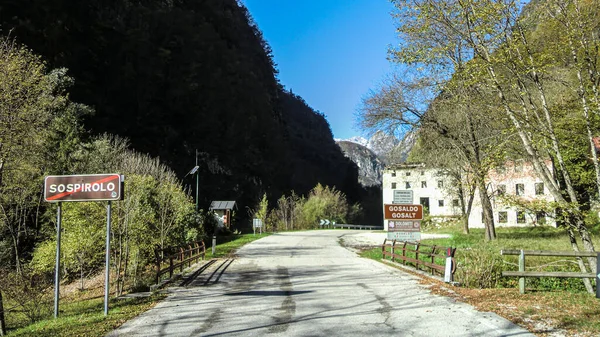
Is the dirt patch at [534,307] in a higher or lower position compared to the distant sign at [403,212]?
lower

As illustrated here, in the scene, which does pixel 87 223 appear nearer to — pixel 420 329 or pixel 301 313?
pixel 301 313

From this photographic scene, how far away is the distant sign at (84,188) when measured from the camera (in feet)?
28.8

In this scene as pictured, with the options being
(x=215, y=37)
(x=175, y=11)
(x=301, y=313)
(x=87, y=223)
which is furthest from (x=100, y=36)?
(x=301, y=313)

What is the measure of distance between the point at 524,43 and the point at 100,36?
67356 mm

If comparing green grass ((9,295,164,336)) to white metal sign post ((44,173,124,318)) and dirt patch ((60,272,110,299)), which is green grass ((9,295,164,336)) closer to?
white metal sign post ((44,173,124,318))

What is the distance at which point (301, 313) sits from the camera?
28.0ft

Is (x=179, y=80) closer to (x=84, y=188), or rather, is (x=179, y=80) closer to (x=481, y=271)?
(x=84, y=188)

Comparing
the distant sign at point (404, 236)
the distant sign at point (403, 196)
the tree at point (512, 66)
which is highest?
the tree at point (512, 66)

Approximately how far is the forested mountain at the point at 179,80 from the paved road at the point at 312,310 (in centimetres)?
4539

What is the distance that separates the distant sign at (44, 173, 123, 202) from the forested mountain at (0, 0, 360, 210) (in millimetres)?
45110

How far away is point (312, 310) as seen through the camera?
348 inches

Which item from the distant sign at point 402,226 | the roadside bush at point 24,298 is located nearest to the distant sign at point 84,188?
the roadside bush at point 24,298

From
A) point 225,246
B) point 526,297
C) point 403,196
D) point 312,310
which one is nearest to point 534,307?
point 526,297

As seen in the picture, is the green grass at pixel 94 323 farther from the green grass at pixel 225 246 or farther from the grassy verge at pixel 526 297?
the green grass at pixel 225 246
